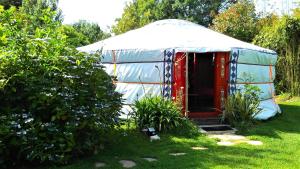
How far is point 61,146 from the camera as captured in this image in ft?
16.5

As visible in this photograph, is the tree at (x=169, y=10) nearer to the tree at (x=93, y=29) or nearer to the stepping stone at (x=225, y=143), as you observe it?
the tree at (x=93, y=29)

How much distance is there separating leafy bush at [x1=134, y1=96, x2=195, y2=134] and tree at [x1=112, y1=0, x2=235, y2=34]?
22247 millimetres

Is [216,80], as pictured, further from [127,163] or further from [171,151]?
[127,163]

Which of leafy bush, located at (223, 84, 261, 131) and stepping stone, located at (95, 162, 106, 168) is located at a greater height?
leafy bush, located at (223, 84, 261, 131)

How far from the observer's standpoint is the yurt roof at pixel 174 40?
8.37m

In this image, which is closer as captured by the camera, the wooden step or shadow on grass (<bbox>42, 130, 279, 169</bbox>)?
shadow on grass (<bbox>42, 130, 279, 169</bbox>)

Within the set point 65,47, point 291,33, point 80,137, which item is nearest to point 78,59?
point 65,47

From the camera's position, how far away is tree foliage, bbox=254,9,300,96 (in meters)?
13.1

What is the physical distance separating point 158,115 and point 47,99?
278 centimetres

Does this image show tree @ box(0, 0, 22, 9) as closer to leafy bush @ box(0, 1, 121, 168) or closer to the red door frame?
the red door frame

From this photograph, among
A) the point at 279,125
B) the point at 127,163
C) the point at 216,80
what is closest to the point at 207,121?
the point at 216,80

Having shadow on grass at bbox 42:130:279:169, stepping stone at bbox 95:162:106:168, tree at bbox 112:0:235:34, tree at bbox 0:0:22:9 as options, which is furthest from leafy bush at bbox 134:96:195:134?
tree at bbox 112:0:235:34

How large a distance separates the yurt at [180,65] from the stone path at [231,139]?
1093 millimetres

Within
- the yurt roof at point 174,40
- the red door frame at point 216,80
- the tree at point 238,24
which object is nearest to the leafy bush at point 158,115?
the red door frame at point 216,80
